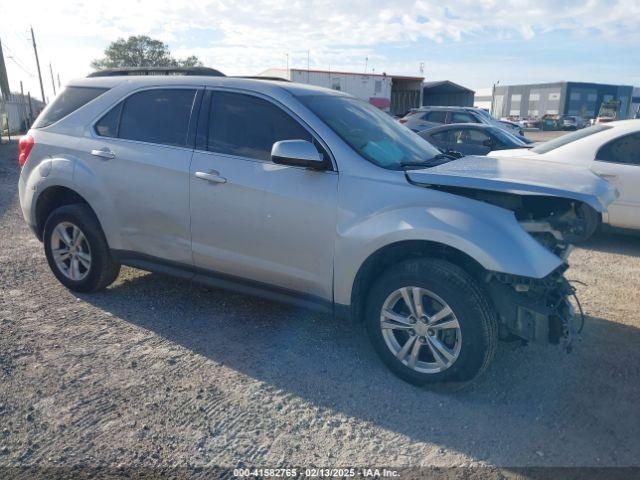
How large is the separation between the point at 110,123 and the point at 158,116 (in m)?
0.50

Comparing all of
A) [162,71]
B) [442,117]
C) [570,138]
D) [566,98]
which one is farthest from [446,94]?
[566,98]

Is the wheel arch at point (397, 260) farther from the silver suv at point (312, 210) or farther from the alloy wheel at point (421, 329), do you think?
the alloy wheel at point (421, 329)

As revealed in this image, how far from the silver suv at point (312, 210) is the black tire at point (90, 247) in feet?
Result: 0.04

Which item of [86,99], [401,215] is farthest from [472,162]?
[86,99]

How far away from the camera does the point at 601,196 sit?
9.47 ft

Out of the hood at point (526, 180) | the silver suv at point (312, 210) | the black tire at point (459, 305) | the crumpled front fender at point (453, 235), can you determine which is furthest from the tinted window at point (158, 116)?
the black tire at point (459, 305)

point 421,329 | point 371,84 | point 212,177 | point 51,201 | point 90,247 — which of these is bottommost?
point 421,329

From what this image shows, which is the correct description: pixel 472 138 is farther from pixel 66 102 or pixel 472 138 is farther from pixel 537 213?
pixel 66 102

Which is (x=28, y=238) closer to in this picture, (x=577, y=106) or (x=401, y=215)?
(x=401, y=215)

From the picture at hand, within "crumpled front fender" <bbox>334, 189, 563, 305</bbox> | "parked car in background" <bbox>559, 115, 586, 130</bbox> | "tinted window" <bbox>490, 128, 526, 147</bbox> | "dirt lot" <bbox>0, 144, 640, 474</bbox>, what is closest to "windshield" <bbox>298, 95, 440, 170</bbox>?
"crumpled front fender" <bbox>334, 189, 563, 305</bbox>

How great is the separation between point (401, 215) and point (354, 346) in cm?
117

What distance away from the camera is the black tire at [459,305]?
2.93m

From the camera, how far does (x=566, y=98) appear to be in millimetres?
73062

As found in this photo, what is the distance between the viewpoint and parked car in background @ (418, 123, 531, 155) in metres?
10.0
